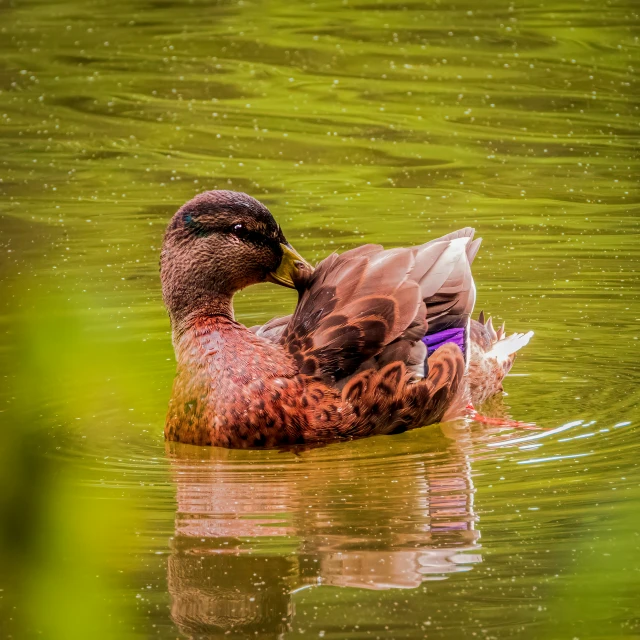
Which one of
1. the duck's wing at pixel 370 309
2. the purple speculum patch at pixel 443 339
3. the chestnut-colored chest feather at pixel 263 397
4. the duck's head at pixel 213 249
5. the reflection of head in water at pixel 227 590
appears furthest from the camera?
the purple speculum patch at pixel 443 339

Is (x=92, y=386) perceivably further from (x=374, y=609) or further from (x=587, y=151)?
(x=587, y=151)

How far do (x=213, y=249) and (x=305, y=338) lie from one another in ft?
2.12

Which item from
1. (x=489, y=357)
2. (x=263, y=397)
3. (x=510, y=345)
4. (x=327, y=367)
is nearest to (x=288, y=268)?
(x=327, y=367)

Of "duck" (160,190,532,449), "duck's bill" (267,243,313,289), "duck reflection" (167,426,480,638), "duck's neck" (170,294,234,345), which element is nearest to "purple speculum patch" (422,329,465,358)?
"duck" (160,190,532,449)

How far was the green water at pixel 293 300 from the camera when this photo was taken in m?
2.11

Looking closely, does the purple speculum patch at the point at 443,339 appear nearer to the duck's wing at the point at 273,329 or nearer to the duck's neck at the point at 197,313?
the duck's wing at the point at 273,329

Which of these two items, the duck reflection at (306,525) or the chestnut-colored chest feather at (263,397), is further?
the chestnut-colored chest feather at (263,397)

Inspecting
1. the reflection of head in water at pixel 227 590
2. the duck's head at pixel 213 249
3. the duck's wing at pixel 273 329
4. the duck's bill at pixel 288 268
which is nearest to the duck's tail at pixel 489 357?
the duck's wing at pixel 273 329

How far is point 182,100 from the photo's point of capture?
13820 mm

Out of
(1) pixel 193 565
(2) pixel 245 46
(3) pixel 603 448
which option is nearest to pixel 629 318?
(3) pixel 603 448

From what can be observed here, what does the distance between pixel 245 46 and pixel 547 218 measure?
6.63 meters

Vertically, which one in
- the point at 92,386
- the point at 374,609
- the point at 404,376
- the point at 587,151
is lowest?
the point at 587,151

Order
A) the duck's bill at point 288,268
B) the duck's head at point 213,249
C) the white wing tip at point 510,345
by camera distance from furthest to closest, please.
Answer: the white wing tip at point 510,345, the duck's bill at point 288,268, the duck's head at point 213,249

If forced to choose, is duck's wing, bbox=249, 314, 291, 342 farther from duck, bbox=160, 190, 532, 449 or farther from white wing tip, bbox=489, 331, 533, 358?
white wing tip, bbox=489, 331, 533, 358
